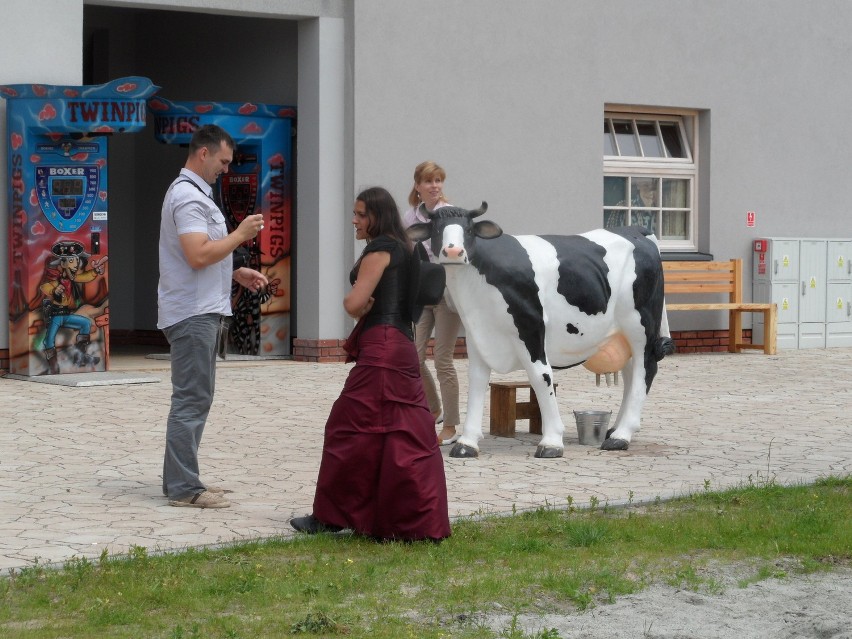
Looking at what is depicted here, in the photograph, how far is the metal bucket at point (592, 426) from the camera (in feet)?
34.9

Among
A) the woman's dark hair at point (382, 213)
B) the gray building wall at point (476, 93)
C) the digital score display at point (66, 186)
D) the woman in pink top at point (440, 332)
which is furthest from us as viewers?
the gray building wall at point (476, 93)

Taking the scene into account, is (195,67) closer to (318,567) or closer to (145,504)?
(145,504)

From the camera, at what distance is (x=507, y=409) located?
10945mm

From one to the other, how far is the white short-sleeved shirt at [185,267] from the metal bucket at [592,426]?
11.4 ft

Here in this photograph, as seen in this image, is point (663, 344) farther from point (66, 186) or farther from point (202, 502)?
point (66, 186)

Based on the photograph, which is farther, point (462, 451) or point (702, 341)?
point (702, 341)

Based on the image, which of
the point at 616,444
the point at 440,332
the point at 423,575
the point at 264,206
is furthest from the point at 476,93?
the point at 423,575

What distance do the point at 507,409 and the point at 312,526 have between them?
4007mm

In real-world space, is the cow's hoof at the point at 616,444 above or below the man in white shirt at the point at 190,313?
below

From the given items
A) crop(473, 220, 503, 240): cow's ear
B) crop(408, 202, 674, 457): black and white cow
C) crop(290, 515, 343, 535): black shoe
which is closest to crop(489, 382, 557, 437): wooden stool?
crop(408, 202, 674, 457): black and white cow

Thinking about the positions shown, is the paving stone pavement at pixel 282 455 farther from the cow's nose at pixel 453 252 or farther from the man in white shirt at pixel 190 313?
the cow's nose at pixel 453 252

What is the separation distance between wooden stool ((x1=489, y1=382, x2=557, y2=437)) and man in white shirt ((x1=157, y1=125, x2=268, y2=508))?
332cm

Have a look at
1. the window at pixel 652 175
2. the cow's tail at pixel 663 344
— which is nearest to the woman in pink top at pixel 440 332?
the cow's tail at pixel 663 344

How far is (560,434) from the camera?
1001cm
